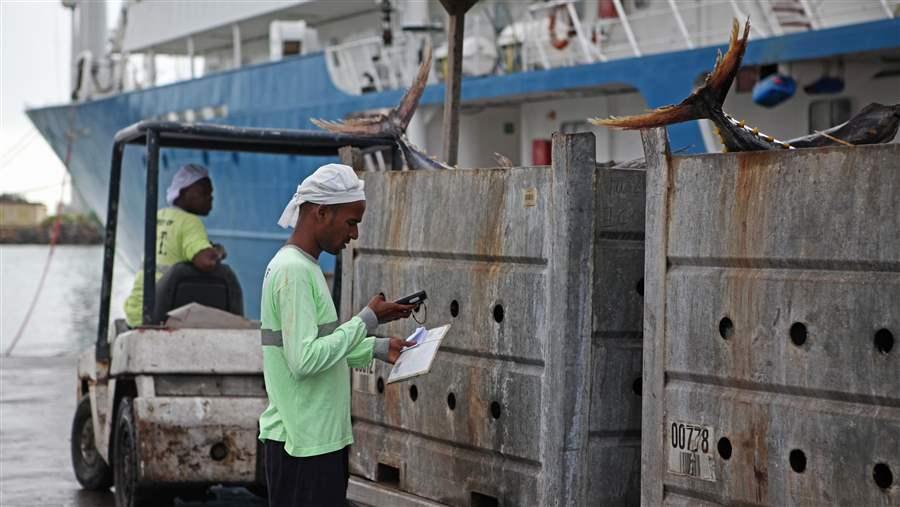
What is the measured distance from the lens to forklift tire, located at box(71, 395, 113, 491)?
9.17 m

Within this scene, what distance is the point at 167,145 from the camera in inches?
329

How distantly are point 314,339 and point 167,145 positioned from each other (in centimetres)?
385

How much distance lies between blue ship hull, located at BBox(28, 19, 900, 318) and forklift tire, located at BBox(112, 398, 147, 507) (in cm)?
749

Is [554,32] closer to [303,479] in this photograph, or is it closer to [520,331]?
[520,331]

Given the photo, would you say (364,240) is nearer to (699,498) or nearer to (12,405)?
(699,498)

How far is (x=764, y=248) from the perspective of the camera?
170 inches

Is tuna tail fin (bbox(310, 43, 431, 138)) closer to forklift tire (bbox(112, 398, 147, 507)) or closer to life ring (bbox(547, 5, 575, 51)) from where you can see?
forklift tire (bbox(112, 398, 147, 507))

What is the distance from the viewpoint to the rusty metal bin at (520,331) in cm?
488

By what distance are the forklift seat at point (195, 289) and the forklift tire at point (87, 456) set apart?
1325 mm

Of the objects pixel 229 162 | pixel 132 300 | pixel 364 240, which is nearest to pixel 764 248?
pixel 364 240

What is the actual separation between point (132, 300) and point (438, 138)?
600 inches

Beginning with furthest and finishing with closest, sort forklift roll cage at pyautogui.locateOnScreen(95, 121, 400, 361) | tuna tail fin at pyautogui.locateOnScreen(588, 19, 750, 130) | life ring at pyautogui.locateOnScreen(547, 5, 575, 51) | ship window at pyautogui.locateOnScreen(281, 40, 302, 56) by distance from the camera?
ship window at pyautogui.locateOnScreen(281, 40, 302, 56) < life ring at pyautogui.locateOnScreen(547, 5, 575, 51) < forklift roll cage at pyautogui.locateOnScreen(95, 121, 400, 361) < tuna tail fin at pyautogui.locateOnScreen(588, 19, 750, 130)

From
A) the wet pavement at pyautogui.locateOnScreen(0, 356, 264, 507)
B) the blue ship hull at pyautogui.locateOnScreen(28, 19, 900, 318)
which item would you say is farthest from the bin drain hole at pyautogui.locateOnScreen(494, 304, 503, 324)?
the blue ship hull at pyautogui.locateOnScreen(28, 19, 900, 318)

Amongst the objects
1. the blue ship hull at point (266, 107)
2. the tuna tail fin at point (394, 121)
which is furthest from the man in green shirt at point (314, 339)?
the blue ship hull at point (266, 107)
